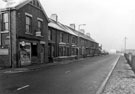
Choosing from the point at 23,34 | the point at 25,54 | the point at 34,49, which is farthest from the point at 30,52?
the point at 23,34

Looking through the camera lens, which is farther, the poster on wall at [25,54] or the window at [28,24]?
the window at [28,24]

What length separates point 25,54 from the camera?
819 inches

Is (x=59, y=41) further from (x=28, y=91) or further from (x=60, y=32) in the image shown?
(x=28, y=91)

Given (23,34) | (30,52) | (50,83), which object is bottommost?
(50,83)

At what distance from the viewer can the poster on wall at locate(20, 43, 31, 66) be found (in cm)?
2017

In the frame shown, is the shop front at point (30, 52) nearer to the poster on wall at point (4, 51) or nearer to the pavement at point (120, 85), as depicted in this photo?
the poster on wall at point (4, 51)

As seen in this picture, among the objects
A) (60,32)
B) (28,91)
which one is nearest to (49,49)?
(60,32)

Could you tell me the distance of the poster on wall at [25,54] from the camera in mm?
20172

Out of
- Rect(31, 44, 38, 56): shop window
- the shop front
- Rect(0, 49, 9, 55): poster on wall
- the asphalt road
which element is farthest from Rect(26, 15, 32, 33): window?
the asphalt road

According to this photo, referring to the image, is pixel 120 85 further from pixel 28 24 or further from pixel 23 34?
pixel 28 24

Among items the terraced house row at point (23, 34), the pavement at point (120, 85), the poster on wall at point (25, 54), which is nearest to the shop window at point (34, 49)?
the terraced house row at point (23, 34)

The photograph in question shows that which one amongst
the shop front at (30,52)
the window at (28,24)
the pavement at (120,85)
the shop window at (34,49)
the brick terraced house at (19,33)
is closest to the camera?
the pavement at (120,85)

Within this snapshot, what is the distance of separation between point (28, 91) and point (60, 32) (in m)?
26.0

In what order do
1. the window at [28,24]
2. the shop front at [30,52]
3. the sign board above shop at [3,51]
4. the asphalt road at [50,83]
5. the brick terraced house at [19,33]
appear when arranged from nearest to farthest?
the asphalt road at [50,83] → the brick terraced house at [19,33] → the sign board above shop at [3,51] → the shop front at [30,52] → the window at [28,24]
